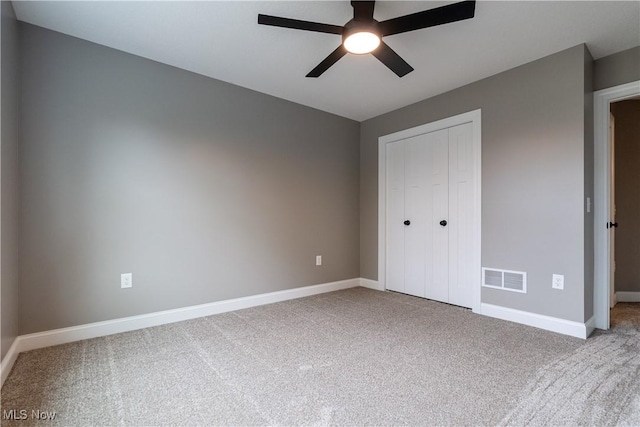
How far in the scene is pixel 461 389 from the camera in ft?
5.35

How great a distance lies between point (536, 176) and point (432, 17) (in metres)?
1.75

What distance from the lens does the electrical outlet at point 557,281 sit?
248cm

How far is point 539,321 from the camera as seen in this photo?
2578 millimetres

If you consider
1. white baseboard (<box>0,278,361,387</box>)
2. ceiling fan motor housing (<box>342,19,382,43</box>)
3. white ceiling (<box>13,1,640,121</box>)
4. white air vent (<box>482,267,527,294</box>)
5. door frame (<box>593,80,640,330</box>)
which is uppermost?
white ceiling (<box>13,1,640,121</box>)

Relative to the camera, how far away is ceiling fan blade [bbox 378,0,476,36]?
1598 mm

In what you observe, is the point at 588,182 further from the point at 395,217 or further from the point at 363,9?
the point at 363,9

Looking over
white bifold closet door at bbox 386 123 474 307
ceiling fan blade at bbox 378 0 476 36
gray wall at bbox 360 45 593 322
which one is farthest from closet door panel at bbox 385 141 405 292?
ceiling fan blade at bbox 378 0 476 36

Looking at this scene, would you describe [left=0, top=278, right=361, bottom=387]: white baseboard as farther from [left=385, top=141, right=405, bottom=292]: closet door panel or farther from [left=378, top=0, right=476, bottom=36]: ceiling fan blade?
[left=378, top=0, right=476, bottom=36]: ceiling fan blade

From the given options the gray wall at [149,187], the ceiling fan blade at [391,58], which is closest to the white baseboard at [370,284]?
the gray wall at [149,187]

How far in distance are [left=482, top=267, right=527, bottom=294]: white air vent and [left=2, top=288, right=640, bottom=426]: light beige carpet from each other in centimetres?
34

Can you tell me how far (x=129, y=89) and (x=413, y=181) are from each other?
119 inches

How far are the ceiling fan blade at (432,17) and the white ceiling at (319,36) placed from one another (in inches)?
10.5

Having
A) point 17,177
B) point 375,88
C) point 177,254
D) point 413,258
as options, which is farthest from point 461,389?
point 17,177

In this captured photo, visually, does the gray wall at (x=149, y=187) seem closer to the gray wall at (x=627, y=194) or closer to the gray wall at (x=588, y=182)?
the gray wall at (x=588, y=182)
